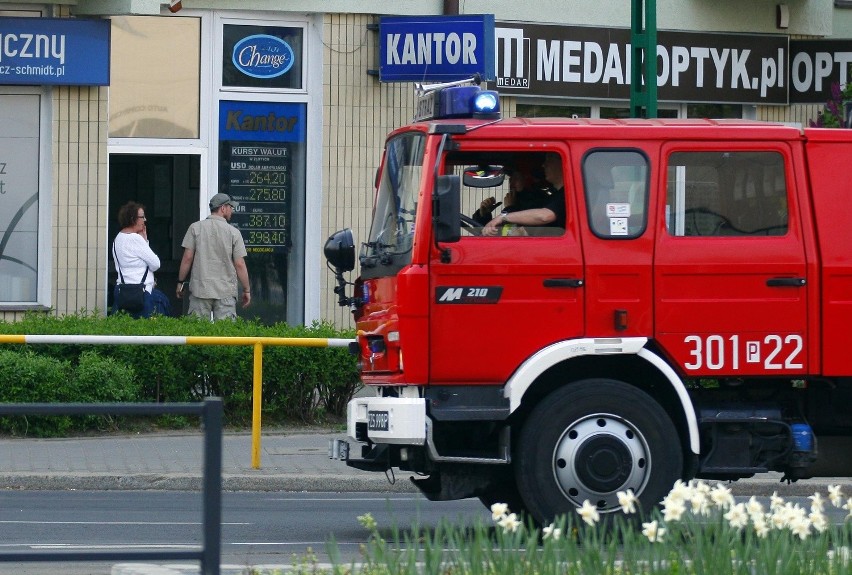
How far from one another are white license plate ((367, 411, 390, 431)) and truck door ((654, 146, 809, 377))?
156cm

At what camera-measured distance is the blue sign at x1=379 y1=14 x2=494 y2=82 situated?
16422mm

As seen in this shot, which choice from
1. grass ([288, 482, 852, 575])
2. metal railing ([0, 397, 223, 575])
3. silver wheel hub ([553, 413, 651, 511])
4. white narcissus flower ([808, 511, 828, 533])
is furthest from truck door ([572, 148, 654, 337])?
metal railing ([0, 397, 223, 575])

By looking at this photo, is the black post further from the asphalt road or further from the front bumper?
the front bumper

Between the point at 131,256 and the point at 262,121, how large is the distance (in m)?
3.06

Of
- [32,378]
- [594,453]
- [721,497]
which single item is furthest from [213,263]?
[721,497]

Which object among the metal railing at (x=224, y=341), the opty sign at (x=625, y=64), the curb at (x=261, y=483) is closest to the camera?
the curb at (x=261, y=483)

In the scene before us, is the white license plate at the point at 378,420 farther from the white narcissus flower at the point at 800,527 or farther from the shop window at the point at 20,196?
the shop window at the point at 20,196

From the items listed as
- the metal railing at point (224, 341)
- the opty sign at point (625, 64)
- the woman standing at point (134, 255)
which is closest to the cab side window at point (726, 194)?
the metal railing at point (224, 341)

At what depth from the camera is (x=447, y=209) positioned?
8258 millimetres

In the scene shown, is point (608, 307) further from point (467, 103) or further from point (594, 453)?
point (467, 103)

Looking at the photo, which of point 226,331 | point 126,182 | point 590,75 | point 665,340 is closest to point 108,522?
point 665,340

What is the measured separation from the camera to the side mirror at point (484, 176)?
8.61m

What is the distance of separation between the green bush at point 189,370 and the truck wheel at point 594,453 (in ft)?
18.5

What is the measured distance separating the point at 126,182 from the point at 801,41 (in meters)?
8.62
